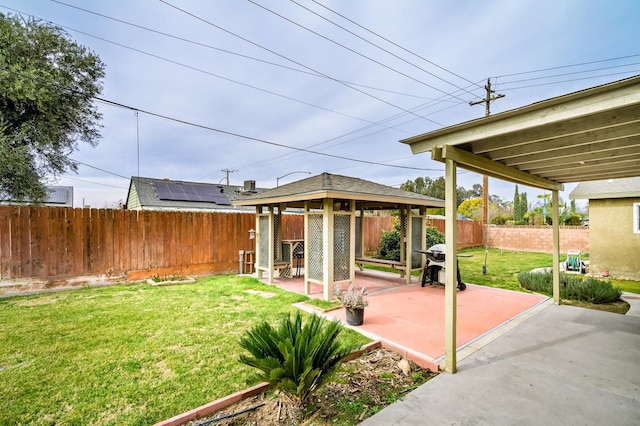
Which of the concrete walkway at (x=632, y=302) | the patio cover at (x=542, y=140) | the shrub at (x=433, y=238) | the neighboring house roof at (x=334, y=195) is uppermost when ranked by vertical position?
the patio cover at (x=542, y=140)

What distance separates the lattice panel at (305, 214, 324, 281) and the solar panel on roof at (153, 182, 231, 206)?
10736 millimetres

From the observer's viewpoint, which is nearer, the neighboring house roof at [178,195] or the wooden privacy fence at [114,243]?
the wooden privacy fence at [114,243]

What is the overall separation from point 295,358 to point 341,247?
13.2ft

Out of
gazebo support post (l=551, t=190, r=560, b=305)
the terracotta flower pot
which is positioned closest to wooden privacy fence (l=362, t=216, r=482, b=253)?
gazebo support post (l=551, t=190, r=560, b=305)

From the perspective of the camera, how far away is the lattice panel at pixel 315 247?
6.26 meters

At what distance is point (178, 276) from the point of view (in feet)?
26.8

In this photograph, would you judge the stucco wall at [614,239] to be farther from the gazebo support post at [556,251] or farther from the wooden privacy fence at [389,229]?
the gazebo support post at [556,251]

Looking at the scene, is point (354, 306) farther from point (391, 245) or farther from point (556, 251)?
point (391, 245)

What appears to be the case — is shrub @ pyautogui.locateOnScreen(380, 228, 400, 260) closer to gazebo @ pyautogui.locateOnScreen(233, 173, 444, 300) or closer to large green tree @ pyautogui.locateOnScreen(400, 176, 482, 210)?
gazebo @ pyautogui.locateOnScreen(233, 173, 444, 300)

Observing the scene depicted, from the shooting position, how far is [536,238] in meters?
15.7

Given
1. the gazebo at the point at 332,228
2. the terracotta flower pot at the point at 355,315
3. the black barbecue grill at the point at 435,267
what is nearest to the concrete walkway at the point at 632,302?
the black barbecue grill at the point at 435,267

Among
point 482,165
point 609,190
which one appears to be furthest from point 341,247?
point 609,190

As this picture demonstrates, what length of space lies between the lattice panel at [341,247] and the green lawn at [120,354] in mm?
926

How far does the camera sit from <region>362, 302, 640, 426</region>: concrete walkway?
7.69 ft
